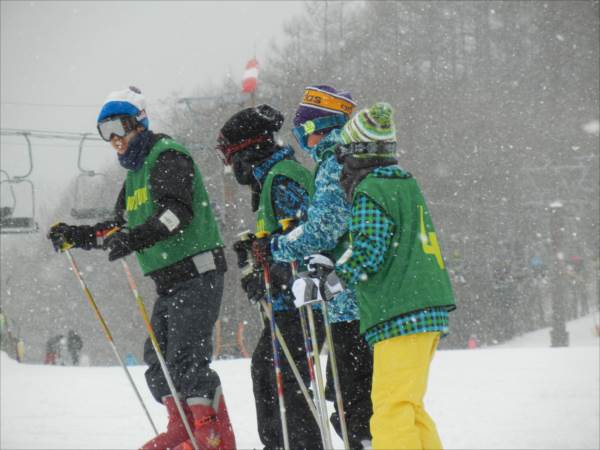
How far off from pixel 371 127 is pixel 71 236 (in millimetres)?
1561

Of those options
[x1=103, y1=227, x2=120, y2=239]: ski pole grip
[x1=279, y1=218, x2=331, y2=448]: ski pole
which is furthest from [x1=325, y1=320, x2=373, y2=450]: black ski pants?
[x1=103, y1=227, x2=120, y2=239]: ski pole grip

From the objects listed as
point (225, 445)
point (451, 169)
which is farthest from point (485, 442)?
point (451, 169)

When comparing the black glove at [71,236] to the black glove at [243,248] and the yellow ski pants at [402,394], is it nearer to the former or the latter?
the black glove at [243,248]

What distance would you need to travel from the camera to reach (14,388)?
7.24m

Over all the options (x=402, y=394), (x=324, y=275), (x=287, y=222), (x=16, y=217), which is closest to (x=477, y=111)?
(x=16, y=217)

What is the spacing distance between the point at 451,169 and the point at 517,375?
26.5 meters

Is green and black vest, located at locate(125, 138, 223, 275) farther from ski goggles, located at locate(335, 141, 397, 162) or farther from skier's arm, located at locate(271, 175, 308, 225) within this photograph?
ski goggles, located at locate(335, 141, 397, 162)

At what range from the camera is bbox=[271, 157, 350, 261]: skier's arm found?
2949mm

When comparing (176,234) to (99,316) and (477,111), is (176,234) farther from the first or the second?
(477,111)

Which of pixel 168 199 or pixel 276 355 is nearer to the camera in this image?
pixel 276 355

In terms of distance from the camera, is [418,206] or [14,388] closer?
[418,206]

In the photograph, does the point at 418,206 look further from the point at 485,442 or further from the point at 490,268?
the point at 490,268

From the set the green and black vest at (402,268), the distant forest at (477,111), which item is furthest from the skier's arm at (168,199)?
the distant forest at (477,111)

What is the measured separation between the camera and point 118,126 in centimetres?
346
